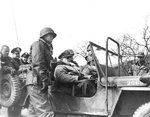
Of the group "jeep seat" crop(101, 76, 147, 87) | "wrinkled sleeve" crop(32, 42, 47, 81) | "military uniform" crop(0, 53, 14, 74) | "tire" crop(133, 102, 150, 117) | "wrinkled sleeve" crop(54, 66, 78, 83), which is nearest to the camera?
"tire" crop(133, 102, 150, 117)

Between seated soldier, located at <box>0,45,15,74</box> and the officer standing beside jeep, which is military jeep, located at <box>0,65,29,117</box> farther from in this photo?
the officer standing beside jeep

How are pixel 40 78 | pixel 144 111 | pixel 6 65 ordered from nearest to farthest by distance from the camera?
pixel 144 111 < pixel 40 78 < pixel 6 65

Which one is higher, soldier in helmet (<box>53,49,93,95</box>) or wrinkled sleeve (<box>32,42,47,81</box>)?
wrinkled sleeve (<box>32,42,47,81</box>)

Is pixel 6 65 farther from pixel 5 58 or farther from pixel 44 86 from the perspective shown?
pixel 44 86

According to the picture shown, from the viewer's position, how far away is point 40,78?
5160 mm

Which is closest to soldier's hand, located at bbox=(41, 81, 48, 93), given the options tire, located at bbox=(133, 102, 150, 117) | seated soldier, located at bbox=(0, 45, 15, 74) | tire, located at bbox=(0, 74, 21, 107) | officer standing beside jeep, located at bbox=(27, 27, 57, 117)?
officer standing beside jeep, located at bbox=(27, 27, 57, 117)

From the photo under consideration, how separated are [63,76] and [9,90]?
6.55 feet

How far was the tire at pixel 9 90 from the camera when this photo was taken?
22.2ft

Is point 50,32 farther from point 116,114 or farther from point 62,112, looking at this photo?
point 116,114

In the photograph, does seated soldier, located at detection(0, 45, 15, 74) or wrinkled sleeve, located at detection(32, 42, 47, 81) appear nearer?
wrinkled sleeve, located at detection(32, 42, 47, 81)

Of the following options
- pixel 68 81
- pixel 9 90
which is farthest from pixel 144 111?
pixel 9 90

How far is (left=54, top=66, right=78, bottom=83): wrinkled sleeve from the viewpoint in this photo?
17.9 feet

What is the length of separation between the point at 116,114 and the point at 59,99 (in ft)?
3.89

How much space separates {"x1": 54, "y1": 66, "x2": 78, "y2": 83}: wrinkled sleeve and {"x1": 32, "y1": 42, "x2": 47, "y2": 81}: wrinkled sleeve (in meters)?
0.46
